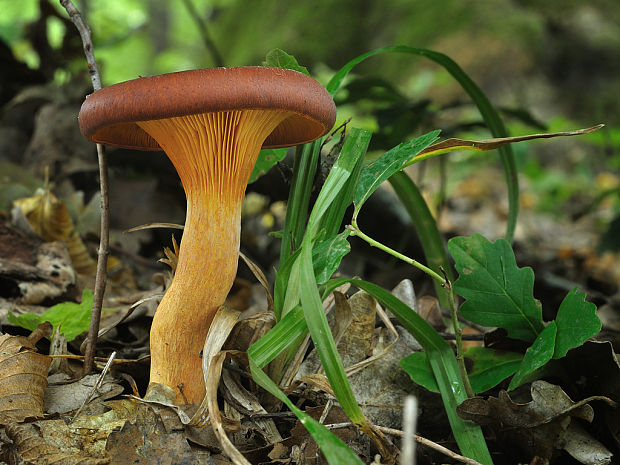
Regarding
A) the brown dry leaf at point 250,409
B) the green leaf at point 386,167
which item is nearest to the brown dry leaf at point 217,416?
the brown dry leaf at point 250,409

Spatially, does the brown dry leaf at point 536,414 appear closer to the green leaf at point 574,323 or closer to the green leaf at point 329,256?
the green leaf at point 574,323

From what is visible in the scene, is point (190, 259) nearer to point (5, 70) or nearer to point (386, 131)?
point (386, 131)

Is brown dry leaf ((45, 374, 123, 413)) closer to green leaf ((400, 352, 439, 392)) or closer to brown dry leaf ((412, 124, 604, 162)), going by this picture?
green leaf ((400, 352, 439, 392))

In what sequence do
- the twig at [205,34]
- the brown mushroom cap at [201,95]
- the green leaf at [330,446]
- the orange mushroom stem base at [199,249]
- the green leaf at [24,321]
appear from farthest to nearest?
the twig at [205,34] → the green leaf at [24,321] → the orange mushroom stem base at [199,249] → the brown mushroom cap at [201,95] → the green leaf at [330,446]

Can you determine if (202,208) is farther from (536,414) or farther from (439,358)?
(536,414)

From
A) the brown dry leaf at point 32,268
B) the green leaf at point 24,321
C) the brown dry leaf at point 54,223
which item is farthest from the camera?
the brown dry leaf at point 54,223

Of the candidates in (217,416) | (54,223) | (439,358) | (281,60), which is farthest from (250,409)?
(54,223)
